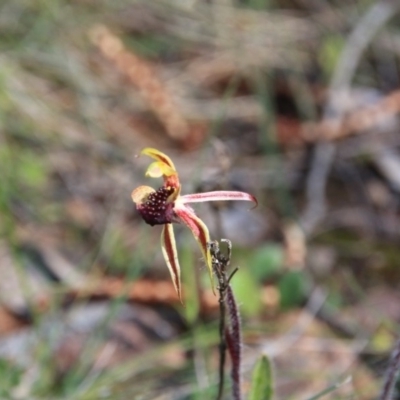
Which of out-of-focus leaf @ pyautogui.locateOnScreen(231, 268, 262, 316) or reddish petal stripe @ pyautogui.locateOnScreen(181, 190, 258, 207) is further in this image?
out-of-focus leaf @ pyautogui.locateOnScreen(231, 268, 262, 316)

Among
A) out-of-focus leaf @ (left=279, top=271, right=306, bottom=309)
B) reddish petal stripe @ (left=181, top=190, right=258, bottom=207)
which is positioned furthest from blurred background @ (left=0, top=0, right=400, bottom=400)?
reddish petal stripe @ (left=181, top=190, right=258, bottom=207)

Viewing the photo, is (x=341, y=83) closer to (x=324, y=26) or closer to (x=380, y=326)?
(x=324, y=26)

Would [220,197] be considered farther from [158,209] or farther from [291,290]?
[291,290]

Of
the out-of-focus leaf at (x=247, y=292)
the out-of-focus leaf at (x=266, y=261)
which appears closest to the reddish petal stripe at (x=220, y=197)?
the out-of-focus leaf at (x=247, y=292)

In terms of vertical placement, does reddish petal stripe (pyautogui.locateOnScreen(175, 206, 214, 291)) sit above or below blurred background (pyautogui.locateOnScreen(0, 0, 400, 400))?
below

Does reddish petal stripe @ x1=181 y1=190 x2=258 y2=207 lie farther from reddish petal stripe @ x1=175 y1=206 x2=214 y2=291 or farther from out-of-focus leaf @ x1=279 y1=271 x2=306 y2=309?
out-of-focus leaf @ x1=279 y1=271 x2=306 y2=309
